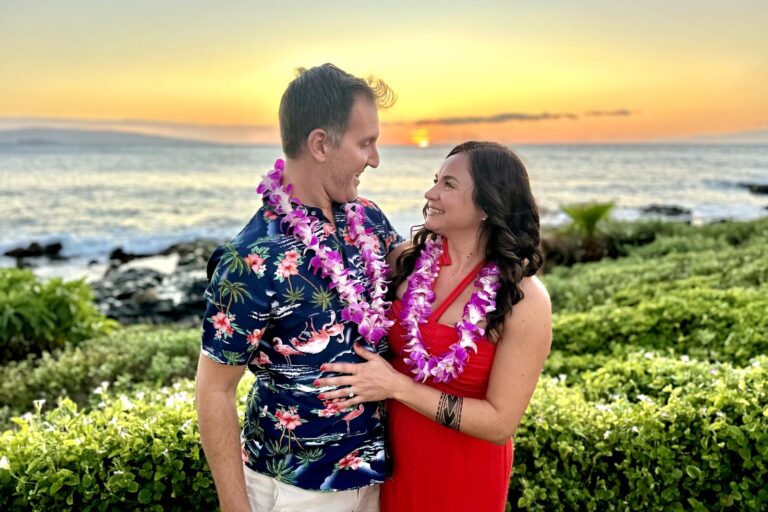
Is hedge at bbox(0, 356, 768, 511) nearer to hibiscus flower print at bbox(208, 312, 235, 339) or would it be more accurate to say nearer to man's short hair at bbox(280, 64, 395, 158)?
hibiscus flower print at bbox(208, 312, 235, 339)

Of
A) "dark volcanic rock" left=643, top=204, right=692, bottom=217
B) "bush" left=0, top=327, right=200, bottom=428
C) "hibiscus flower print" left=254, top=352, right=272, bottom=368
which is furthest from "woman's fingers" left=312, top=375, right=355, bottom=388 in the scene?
"dark volcanic rock" left=643, top=204, right=692, bottom=217

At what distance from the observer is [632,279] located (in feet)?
34.3

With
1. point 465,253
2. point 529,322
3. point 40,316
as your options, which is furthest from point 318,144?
point 40,316

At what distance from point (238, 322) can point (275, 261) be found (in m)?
0.26

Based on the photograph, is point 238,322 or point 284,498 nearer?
point 238,322

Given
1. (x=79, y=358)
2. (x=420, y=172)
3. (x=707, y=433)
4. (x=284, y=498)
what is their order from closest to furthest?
1. (x=284, y=498)
2. (x=707, y=433)
3. (x=79, y=358)
4. (x=420, y=172)

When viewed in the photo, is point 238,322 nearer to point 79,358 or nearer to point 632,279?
point 79,358

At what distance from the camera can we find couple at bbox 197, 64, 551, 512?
252 cm

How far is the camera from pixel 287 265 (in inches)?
99.2

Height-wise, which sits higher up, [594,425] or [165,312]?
[594,425]

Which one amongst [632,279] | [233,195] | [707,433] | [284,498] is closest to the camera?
[284,498]

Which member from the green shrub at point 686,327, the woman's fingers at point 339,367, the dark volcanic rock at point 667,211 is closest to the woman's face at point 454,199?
the woman's fingers at point 339,367

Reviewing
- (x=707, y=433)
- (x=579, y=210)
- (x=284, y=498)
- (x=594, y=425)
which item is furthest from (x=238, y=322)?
(x=579, y=210)

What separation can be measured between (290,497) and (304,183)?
49.9 inches
